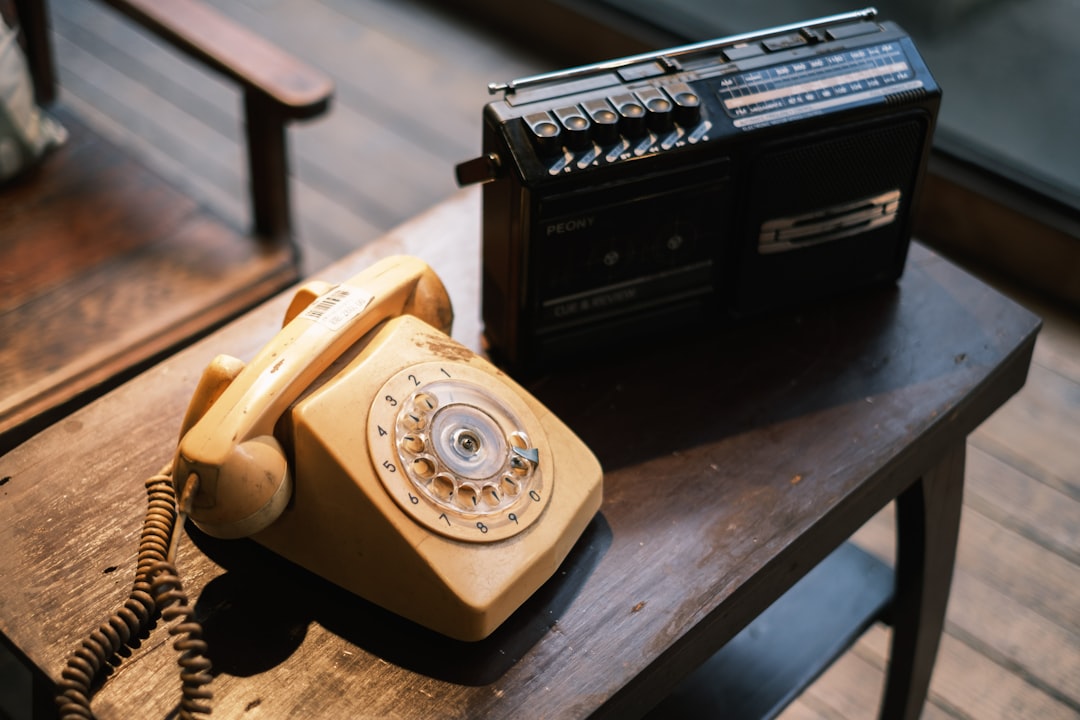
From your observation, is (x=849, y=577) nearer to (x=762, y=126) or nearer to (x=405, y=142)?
(x=762, y=126)

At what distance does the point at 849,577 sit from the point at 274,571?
0.80 m

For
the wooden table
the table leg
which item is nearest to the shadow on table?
the wooden table

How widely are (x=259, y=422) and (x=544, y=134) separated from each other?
293mm

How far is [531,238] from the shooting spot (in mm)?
831

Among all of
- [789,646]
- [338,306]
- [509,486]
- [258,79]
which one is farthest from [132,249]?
[789,646]

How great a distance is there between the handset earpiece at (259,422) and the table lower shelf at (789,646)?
2.09 feet

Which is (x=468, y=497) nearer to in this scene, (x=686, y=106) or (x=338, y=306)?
(x=338, y=306)

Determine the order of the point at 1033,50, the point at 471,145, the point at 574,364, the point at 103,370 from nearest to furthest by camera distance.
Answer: the point at 574,364 < the point at 103,370 < the point at 1033,50 < the point at 471,145

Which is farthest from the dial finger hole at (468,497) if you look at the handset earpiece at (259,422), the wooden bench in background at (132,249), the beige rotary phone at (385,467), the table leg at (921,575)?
the wooden bench in background at (132,249)

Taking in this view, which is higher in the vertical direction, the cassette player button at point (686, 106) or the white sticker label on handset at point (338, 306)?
the cassette player button at point (686, 106)

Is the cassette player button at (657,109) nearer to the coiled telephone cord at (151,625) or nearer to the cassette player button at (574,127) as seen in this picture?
the cassette player button at (574,127)

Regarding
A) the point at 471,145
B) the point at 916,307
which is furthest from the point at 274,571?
the point at 471,145

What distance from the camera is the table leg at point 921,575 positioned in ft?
3.54

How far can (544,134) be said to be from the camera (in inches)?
31.5
